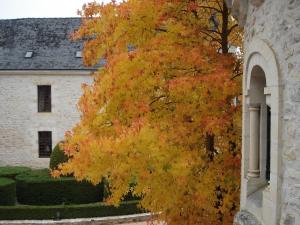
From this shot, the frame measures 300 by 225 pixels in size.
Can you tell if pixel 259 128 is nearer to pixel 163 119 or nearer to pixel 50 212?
pixel 163 119

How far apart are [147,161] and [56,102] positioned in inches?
723

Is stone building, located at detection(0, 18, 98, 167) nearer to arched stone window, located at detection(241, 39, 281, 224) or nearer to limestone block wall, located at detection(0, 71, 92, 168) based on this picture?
limestone block wall, located at detection(0, 71, 92, 168)

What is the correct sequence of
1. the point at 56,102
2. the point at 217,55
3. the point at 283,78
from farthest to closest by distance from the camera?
the point at 56,102 → the point at 217,55 → the point at 283,78

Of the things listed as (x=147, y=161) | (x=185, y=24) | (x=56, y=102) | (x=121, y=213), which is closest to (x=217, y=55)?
(x=185, y=24)

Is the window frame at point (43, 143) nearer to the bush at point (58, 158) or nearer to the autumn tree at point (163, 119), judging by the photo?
the bush at point (58, 158)

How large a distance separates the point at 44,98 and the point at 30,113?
3.94ft

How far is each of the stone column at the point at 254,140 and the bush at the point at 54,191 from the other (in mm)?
12555

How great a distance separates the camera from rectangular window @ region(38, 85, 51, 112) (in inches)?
982

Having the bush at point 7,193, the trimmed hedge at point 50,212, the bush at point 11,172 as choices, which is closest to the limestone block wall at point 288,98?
the trimmed hedge at point 50,212

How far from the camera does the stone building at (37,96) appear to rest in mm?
24656

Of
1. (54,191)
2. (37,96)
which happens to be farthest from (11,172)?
(37,96)

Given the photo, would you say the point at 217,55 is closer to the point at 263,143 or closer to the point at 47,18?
the point at 263,143

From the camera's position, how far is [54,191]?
18.0 m

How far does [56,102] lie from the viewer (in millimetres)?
24922
